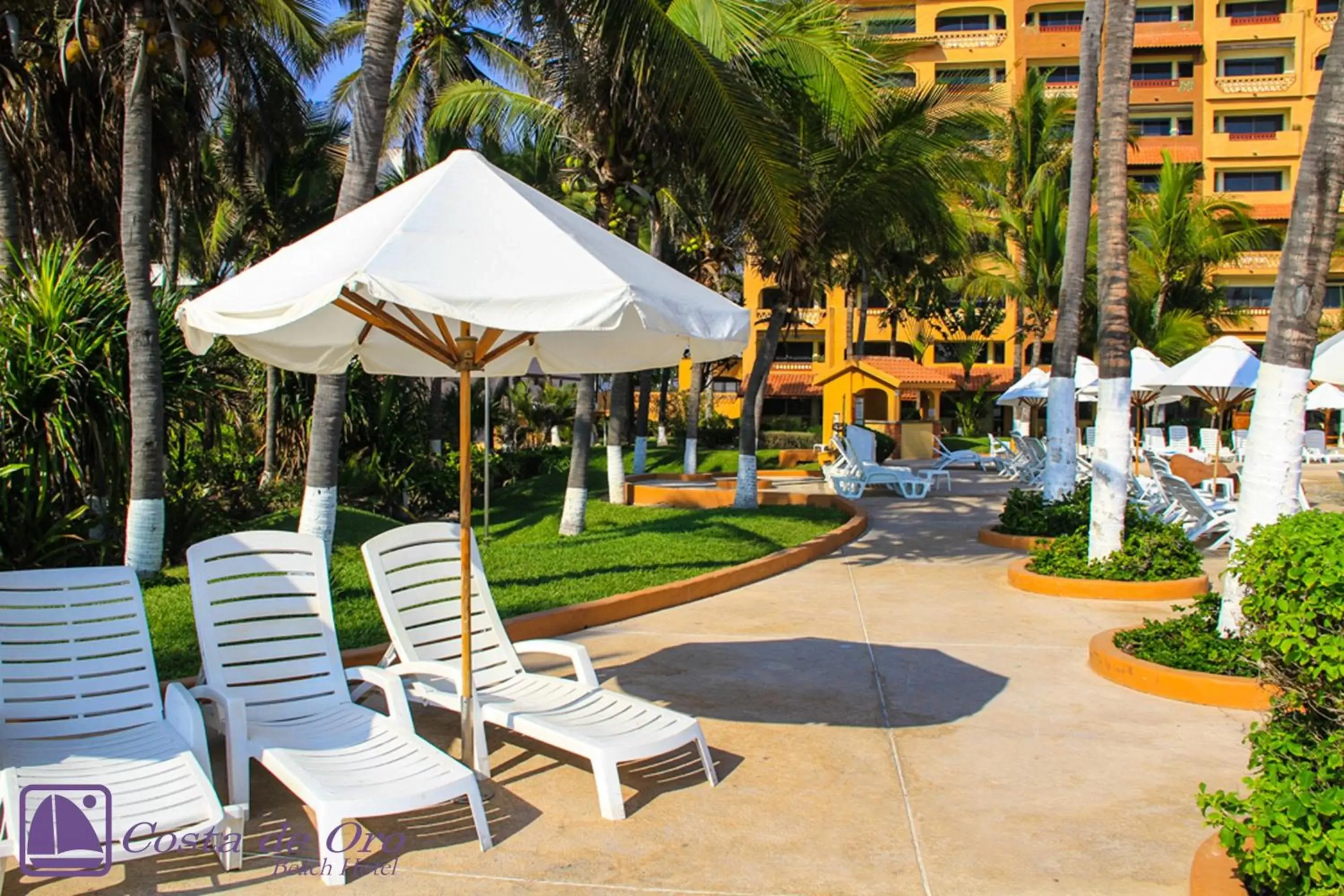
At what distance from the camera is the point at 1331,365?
10.7 metres

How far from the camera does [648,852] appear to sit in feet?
13.1

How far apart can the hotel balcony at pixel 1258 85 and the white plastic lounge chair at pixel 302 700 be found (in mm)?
58293

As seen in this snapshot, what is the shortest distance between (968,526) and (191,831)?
12.2 meters

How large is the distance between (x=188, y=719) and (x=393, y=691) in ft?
2.74

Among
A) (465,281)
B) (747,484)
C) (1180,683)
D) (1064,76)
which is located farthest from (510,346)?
(1064,76)

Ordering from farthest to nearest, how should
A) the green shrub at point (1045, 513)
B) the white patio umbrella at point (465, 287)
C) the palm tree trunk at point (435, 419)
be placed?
the palm tree trunk at point (435, 419)
the green shrub at point (1045, 513)
the white patio umbrella at point (465, 287)

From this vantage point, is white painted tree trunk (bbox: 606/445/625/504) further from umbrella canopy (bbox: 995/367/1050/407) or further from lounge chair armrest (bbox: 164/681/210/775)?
lounge chair armrest (bbox: 164/681/210/775)

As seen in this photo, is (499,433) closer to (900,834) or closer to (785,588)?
(785,588)

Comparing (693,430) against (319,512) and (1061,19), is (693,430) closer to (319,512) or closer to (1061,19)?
(319,512)

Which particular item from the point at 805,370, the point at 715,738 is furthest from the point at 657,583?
the point at 805,370

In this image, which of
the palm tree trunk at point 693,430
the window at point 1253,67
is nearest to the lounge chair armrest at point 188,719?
the palm tree trunk at point 693,430

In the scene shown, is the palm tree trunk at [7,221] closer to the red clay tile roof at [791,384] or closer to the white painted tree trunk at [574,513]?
the white painted tree trunk at [574,513]

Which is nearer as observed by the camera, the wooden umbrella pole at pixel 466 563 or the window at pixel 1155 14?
the wooden umbrella pole at pixel 466 563

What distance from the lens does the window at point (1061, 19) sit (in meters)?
53.5
